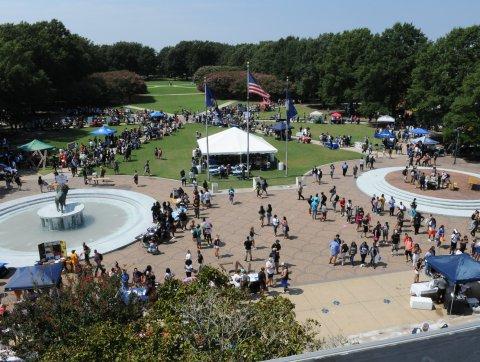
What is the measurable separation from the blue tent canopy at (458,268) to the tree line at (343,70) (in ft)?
87.5

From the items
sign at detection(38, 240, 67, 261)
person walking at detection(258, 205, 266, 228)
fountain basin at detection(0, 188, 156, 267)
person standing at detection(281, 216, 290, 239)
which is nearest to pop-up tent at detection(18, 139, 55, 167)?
fountain basin at detection(0, 188, 156, 267)

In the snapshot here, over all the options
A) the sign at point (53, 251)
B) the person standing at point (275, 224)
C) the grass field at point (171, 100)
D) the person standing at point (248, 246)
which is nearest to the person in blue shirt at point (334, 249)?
the person standing at point (248, 246)

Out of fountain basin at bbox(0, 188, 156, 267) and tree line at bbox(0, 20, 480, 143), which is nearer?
fountain basin at bbox(0, 188, 156, 267)

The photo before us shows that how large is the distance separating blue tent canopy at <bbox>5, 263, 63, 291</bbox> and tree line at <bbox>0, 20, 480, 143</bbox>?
116 ft

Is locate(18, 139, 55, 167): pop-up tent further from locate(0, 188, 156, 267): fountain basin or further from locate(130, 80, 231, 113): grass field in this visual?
locate(130, 80, 231, 113): grass field

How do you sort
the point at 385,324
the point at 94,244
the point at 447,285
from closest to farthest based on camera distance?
the point at 385,324, the point at 447,285, the point at 94,244

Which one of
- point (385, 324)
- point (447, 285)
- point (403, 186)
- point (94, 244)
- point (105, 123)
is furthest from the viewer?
point (105, 123)

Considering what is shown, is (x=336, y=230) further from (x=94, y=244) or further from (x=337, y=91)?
(x=337, y=91)

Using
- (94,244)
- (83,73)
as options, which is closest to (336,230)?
(94,244)

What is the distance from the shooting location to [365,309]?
54.7 ft

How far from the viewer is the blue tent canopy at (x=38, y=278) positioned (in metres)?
16.6

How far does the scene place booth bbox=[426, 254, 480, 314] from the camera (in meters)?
16.3

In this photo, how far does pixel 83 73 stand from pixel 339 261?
67.1 meters

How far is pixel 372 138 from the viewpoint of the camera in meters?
51.6
